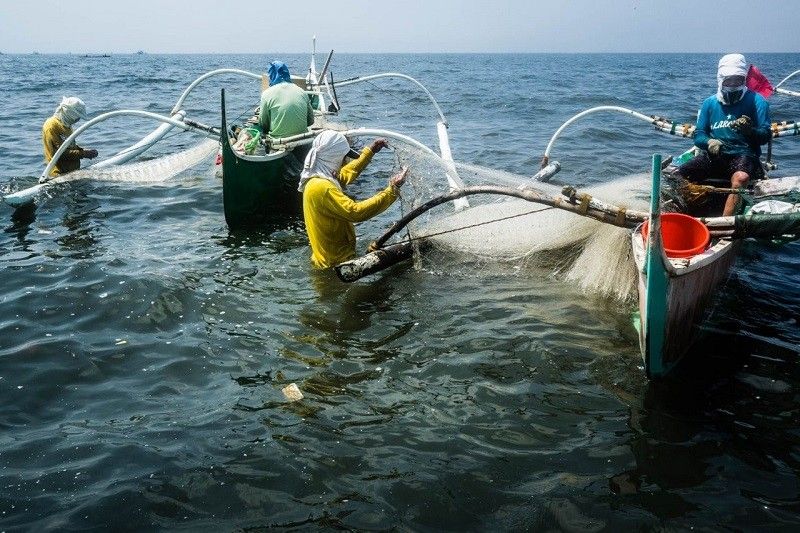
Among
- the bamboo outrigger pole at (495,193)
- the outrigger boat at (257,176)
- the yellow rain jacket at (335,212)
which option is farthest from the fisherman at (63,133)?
the bamboo outrigger pole at (495,193)

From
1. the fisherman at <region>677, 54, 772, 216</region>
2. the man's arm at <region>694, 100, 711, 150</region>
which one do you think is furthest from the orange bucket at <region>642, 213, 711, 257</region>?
the man's arm at <region>694, 100, 711, 150</region>

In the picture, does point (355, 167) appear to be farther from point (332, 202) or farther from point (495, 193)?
point (495, 193)

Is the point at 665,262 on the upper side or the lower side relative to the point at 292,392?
upper

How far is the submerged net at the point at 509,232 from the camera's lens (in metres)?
6.16

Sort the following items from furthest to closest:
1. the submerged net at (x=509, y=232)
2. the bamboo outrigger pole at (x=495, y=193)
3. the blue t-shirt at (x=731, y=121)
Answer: the blue t-shirt at (x=731, y=121), the submerged net at (x=509, y=232), the bamboo outrigger pole at (x=495, y=193)

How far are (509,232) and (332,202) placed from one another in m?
2.24

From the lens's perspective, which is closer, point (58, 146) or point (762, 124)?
point (762, 124)

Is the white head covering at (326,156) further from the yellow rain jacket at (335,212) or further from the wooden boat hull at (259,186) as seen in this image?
the wooden boat hull at (259,186)

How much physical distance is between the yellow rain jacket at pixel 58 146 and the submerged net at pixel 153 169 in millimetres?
322

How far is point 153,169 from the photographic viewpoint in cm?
1132

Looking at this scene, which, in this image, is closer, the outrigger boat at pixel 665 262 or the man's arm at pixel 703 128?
the outrigger boat at pixel 665 262

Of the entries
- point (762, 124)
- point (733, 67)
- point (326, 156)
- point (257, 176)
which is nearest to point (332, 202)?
point (326, 156)

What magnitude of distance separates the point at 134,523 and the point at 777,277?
23.5 feet

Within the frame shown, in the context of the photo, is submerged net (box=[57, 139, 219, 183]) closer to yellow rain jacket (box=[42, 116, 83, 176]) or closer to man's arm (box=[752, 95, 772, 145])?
yellow rain jacket (box=[42, 116, 83, 176])
